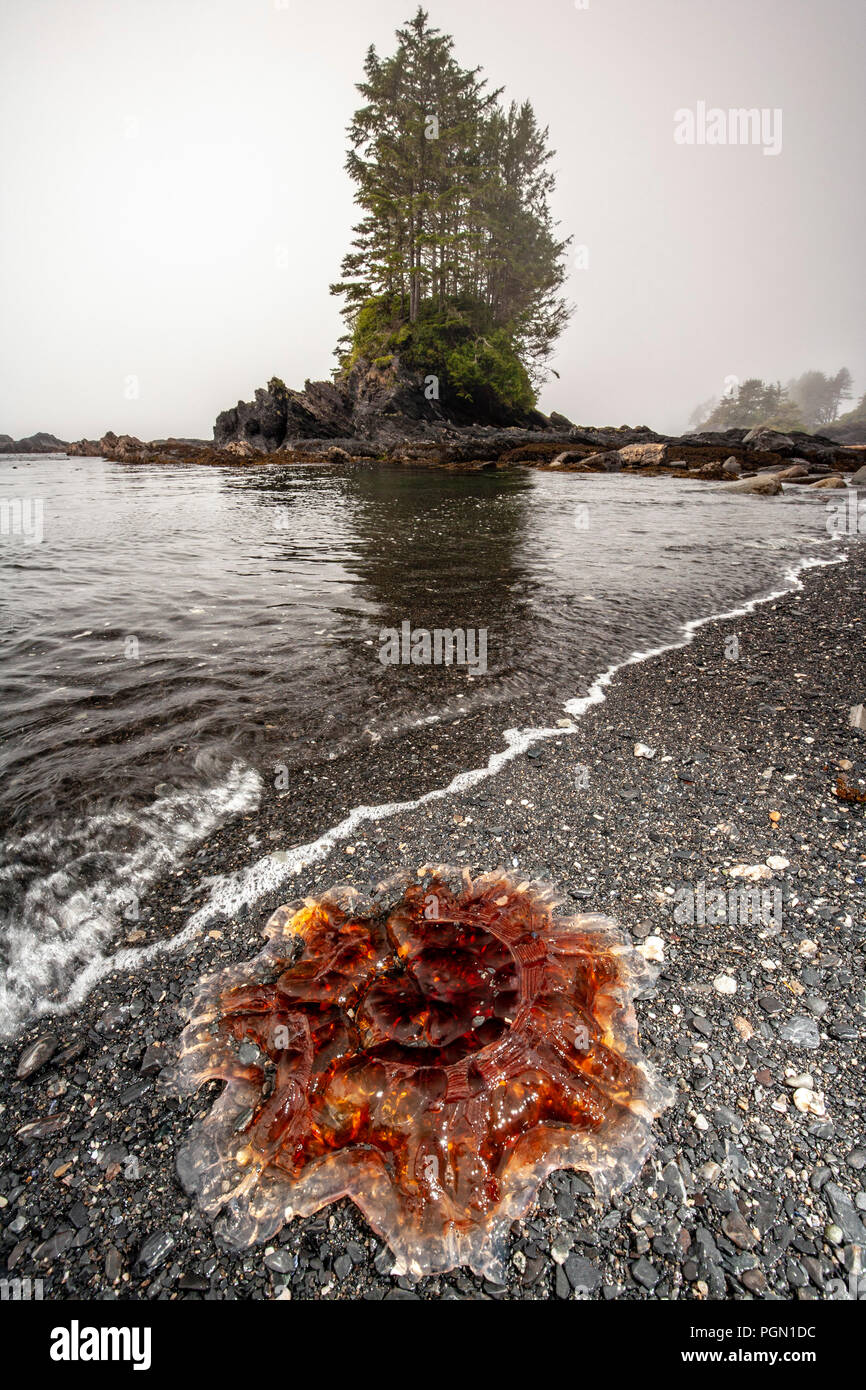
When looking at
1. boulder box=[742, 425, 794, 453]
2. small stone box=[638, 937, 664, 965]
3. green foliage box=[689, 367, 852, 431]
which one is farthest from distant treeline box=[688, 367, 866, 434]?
small stone box=[638, 937, 664, 965]

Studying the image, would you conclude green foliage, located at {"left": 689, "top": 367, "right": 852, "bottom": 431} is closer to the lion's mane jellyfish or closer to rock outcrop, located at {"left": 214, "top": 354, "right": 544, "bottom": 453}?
rock outcrop, located at {"left": 214, "top": 354, "right": 544, "bottom": 453}

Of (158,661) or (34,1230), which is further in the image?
(158,661)

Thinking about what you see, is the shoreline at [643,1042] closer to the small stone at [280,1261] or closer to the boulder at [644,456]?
the small stone at [280,1261]

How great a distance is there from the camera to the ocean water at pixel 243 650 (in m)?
3.71

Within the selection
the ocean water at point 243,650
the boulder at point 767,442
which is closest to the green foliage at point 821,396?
the boulder at point 767,442

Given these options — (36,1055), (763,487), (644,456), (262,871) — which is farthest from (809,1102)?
(644,456)

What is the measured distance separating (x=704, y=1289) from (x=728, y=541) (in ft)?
53.2

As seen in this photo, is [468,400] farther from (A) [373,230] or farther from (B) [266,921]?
(B) [266,921]

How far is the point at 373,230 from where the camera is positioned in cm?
5025

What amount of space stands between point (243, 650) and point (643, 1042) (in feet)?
20.6

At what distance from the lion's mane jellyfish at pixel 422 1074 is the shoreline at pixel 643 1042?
0.09 metres

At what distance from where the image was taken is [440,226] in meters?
51.2

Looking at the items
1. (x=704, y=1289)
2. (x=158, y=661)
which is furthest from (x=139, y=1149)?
(x=158, y=661)

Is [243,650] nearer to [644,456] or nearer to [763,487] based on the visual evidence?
[763,487]
